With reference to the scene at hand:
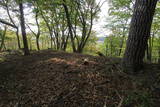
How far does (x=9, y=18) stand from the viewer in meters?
14.3

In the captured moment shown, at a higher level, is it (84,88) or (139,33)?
(139,33)

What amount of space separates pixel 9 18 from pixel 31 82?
585 inches

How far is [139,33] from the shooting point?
9.08ft

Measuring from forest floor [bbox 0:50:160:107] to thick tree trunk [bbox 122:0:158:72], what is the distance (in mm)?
346

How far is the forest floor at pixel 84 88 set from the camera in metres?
2.27

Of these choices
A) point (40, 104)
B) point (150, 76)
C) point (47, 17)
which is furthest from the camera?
point (47, 17)

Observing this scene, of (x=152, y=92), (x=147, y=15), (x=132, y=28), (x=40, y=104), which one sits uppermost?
(x=147, y=15)

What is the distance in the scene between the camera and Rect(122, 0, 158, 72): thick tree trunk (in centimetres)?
266

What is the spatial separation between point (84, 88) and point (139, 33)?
2039 millimetres

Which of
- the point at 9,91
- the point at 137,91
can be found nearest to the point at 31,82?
the point at 9,91

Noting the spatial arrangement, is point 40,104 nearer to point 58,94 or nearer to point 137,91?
point 58,94

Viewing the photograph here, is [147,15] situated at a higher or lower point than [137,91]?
higher

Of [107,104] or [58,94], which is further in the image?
[58,94]

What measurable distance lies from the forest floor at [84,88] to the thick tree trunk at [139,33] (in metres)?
0.35
